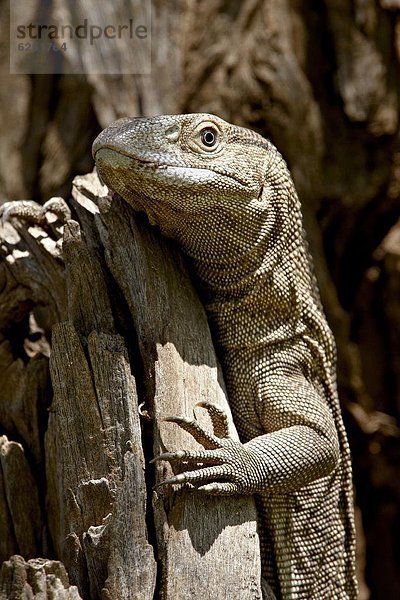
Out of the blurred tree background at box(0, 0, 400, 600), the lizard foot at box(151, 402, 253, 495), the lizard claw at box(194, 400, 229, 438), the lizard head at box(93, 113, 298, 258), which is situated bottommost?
the lizard foot at box(151, 402, 253, 495)

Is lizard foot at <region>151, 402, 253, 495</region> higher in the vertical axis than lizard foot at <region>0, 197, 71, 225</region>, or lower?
lower

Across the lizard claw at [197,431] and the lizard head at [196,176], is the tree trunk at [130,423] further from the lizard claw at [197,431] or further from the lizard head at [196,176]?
the lizard head at [196,176]

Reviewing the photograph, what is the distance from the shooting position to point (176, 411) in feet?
11.4

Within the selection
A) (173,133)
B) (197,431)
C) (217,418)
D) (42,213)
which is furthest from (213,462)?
(42,213)

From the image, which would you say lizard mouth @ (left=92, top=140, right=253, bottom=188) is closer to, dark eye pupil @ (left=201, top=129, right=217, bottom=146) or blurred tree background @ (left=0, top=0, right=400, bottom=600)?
dark eye pupil @ (left=201, top=129, right=217, bottom=146)

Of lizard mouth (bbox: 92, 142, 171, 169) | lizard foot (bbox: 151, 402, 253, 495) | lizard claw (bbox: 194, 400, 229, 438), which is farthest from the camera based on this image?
lizard claw (bbox: 194, 400, 229, 438)

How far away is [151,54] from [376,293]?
245 cm

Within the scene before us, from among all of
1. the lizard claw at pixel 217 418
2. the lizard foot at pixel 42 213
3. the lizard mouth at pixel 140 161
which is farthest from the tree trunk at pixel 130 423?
the lizard mouth at pixel 140 161

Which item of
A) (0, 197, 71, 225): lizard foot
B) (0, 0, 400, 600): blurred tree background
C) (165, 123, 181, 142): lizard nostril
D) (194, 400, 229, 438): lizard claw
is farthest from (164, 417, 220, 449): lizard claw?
(0, 0, 400, 600): blurred tree background

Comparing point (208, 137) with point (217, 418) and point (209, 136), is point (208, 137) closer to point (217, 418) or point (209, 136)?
point (209, 136)

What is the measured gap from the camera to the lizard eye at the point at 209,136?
3524 millimetres

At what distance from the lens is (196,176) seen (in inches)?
136

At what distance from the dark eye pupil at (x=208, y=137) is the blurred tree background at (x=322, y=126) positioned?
99.4 inches

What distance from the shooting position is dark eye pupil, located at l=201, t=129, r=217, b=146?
11.6 feet
